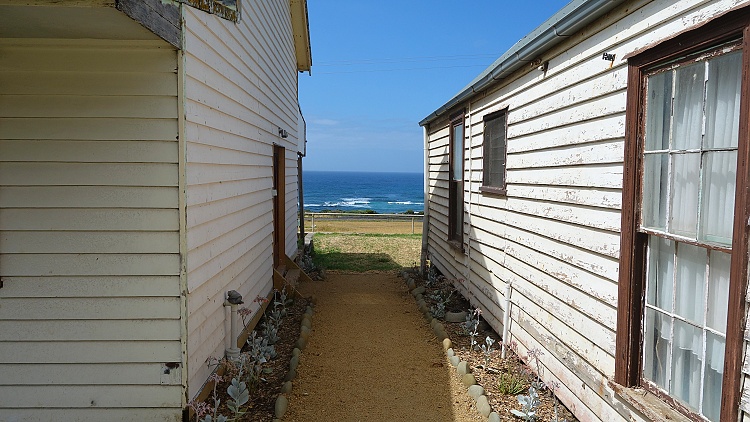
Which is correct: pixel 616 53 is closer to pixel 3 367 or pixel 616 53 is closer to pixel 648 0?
pixel 648 0

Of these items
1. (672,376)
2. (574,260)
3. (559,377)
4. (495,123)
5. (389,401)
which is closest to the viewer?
(672,376)

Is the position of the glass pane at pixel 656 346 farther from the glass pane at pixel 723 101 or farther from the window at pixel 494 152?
the window at pixel 494 152

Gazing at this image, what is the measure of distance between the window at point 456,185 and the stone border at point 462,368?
1.16 metres

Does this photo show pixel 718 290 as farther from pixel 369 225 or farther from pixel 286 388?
pixel 369 225

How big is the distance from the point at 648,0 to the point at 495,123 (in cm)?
330

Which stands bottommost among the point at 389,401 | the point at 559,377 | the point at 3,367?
the point at 389,401

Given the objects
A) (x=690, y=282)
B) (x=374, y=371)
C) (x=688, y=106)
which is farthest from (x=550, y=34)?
(x=374, y=371)

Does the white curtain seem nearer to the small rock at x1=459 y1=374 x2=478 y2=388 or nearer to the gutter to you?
the gutter

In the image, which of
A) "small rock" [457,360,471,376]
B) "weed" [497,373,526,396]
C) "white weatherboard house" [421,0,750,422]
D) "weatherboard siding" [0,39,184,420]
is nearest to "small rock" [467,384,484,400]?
"weed" [497,373,526,396]

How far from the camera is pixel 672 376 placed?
292 centimetres

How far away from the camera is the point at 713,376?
2.60 metres

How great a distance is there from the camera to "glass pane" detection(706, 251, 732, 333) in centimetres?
253

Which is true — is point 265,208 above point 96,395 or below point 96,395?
above

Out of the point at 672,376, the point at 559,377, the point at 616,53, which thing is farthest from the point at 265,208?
the point at 672,376
